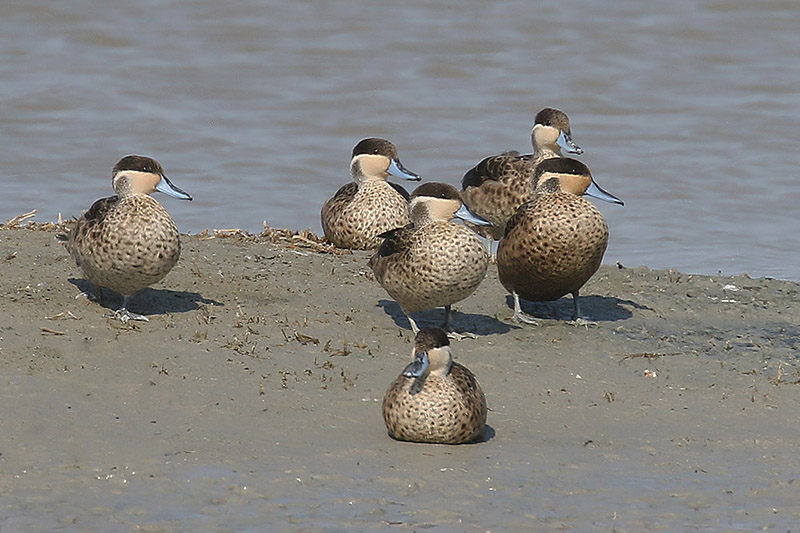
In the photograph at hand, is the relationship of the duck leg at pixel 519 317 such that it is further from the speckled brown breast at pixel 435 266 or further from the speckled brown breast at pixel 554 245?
the speckled brown breast at pixel 435 266

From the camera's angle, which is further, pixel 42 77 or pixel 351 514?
pixel 42 77

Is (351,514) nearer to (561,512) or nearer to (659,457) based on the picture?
(561,512)

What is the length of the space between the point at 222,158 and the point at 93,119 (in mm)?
2048

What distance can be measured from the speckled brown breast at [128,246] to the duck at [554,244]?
184 centimetres

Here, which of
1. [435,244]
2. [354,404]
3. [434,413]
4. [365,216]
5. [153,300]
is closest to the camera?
[434,413]

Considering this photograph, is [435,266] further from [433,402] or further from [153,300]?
[153,300]

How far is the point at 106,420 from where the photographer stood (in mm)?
5211

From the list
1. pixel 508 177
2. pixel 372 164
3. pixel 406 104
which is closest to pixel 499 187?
pixel 508 177

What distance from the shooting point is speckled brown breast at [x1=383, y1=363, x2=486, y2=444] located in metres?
5.05

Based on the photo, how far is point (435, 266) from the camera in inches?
254

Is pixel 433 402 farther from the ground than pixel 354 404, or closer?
farther from the ground

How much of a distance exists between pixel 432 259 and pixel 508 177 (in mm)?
2253

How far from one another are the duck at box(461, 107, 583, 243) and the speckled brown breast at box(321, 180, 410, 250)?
0.53 metres

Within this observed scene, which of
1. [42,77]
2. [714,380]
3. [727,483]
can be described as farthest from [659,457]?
[42,77]
